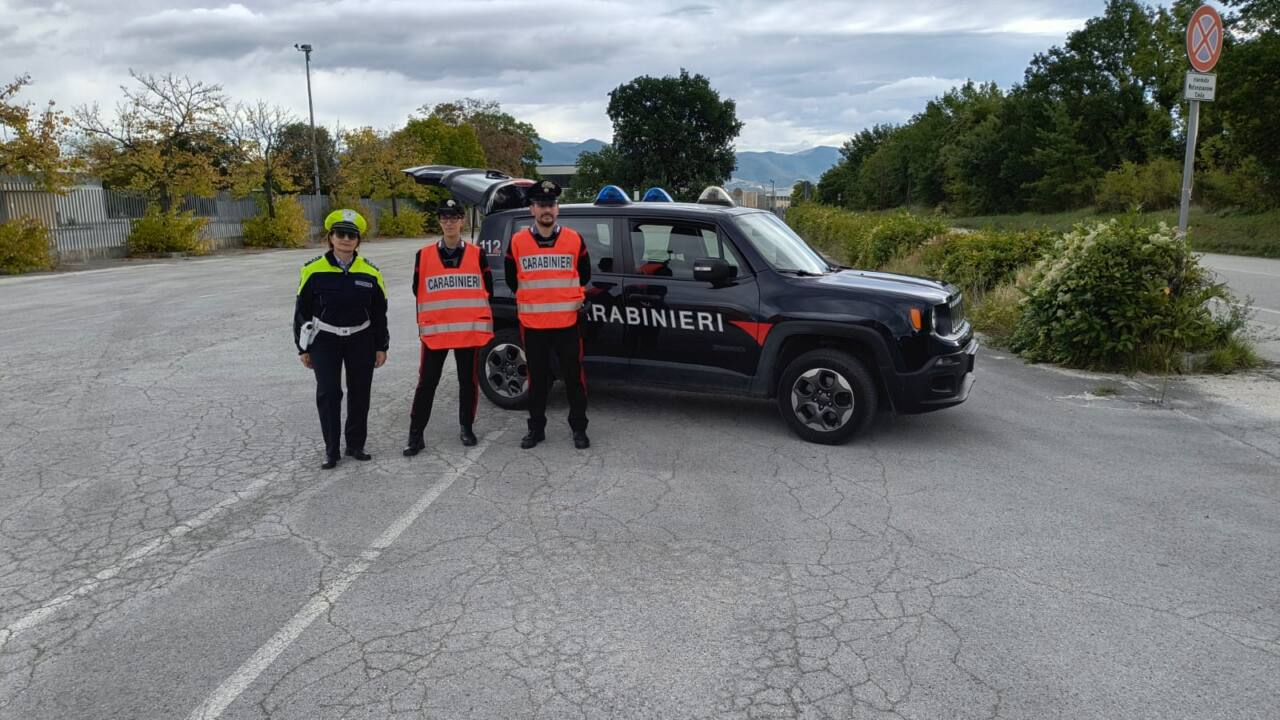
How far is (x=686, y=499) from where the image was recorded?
5461 mm

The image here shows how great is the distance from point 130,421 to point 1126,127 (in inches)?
2423

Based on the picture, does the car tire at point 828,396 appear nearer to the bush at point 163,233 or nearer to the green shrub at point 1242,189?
the bush at point 163,233

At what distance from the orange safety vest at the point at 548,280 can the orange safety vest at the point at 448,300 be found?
0.32 meters

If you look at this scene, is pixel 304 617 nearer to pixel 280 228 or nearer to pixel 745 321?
pixel 745 321

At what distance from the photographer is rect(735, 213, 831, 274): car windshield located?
6934 millimetres

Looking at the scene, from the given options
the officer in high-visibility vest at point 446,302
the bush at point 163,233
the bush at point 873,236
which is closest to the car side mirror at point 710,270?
the officer in high-visibility vest at point 446,302

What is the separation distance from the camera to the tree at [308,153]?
50219 mm

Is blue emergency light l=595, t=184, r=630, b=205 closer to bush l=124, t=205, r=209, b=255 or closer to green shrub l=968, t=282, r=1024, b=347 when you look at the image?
green shrub l=968, t=282, r=1024, b=347

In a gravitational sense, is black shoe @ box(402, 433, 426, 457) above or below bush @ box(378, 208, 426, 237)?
below

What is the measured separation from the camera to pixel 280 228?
37719 mm

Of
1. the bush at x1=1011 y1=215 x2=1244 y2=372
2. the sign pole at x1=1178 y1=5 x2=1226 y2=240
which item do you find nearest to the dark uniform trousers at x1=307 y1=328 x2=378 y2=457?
the bush at x1=1011 y1=215 x2=1244 y2=372

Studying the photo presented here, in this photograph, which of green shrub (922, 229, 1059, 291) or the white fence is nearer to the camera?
green shrub (922, 229, 1059, 291)

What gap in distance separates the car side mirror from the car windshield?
33cm

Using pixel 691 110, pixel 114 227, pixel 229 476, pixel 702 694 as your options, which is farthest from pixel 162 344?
pixel 691 110
